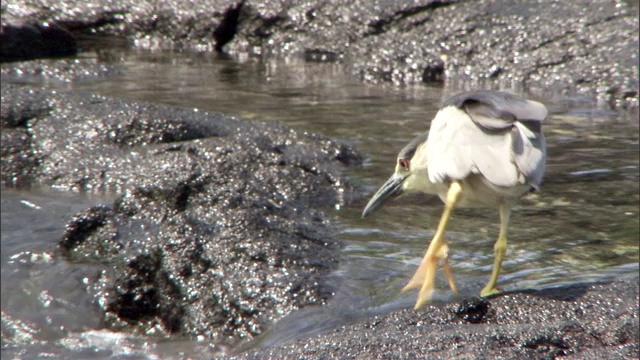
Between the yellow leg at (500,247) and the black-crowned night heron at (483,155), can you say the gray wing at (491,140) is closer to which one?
the black-crowned night heron at (483,155)

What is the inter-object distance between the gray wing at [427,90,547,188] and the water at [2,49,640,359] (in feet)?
2.31

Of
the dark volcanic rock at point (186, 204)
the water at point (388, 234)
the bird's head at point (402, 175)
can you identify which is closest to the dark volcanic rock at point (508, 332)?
the water at point (388, 234)

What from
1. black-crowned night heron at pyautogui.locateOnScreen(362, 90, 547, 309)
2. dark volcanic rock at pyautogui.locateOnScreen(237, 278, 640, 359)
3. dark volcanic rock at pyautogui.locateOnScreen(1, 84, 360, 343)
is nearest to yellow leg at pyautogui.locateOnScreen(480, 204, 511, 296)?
black-crowned night heron at pyautogui.locateOnScreen(362, 90, 547, 309)

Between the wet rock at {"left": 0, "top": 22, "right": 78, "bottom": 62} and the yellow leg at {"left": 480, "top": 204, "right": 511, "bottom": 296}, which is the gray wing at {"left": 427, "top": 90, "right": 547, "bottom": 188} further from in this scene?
the wet rock at {"left": 0, "top": 22, "right": 78, "bottom": 62}

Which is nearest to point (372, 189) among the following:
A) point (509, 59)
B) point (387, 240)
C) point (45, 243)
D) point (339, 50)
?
point (387, 240)

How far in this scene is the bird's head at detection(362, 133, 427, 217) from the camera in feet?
12.6

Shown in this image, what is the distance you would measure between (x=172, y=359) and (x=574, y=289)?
1451 mm

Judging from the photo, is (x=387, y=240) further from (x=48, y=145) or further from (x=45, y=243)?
(x=48, y=145)

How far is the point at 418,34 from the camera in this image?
393 inches

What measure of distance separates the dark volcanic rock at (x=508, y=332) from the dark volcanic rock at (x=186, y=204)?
36.2 inches

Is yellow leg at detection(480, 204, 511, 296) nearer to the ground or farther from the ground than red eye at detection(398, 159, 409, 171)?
nearer to the ground

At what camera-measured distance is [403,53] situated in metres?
9.84

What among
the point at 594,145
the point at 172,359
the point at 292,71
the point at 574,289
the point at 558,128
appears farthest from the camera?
the point at 292,71

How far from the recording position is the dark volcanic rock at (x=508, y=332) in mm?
2515
